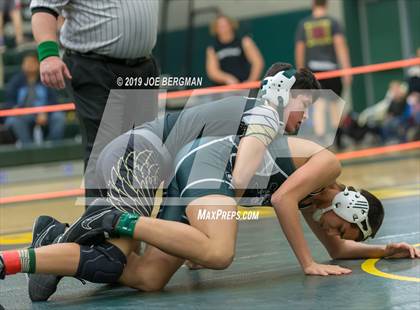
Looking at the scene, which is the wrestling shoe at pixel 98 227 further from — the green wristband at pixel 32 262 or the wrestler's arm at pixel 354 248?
the wrestler's arm at pixel 354 248

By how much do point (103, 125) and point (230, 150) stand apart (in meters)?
0.70

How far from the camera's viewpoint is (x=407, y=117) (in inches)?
521

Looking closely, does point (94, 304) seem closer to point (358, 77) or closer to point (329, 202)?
point (329, 202)

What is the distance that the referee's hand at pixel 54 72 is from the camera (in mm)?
3939

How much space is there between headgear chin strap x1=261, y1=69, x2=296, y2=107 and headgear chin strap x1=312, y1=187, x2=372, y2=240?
42cm

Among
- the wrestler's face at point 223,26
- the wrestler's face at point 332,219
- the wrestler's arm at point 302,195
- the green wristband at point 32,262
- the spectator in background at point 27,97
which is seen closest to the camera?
the green wristband at point 32,262

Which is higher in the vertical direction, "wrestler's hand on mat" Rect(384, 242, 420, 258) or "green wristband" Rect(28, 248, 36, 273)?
"green wristband" Rect(28, 248, 36, 273)

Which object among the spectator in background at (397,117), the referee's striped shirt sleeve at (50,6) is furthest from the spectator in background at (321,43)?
the referee's striped shirt sleeve at (50,6)

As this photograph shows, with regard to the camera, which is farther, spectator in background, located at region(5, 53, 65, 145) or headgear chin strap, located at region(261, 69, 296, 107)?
spectator in background, located at region(5, 53, 65, 145)

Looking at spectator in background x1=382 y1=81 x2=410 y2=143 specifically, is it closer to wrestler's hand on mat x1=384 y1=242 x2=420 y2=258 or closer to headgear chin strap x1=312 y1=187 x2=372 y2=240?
wrestler's hand on mat x1=384 y1=242 x2=420 y2=258

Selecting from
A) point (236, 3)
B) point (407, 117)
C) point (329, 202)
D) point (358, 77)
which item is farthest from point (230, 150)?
point (358, 77)

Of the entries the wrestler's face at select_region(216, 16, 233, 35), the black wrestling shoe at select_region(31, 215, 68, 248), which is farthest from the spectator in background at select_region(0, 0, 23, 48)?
the black wrestling shoe at select_region(31, 215, 68, 248)

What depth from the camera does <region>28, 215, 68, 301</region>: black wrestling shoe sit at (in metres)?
3.54

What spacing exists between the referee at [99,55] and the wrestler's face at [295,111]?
2.62 feet
